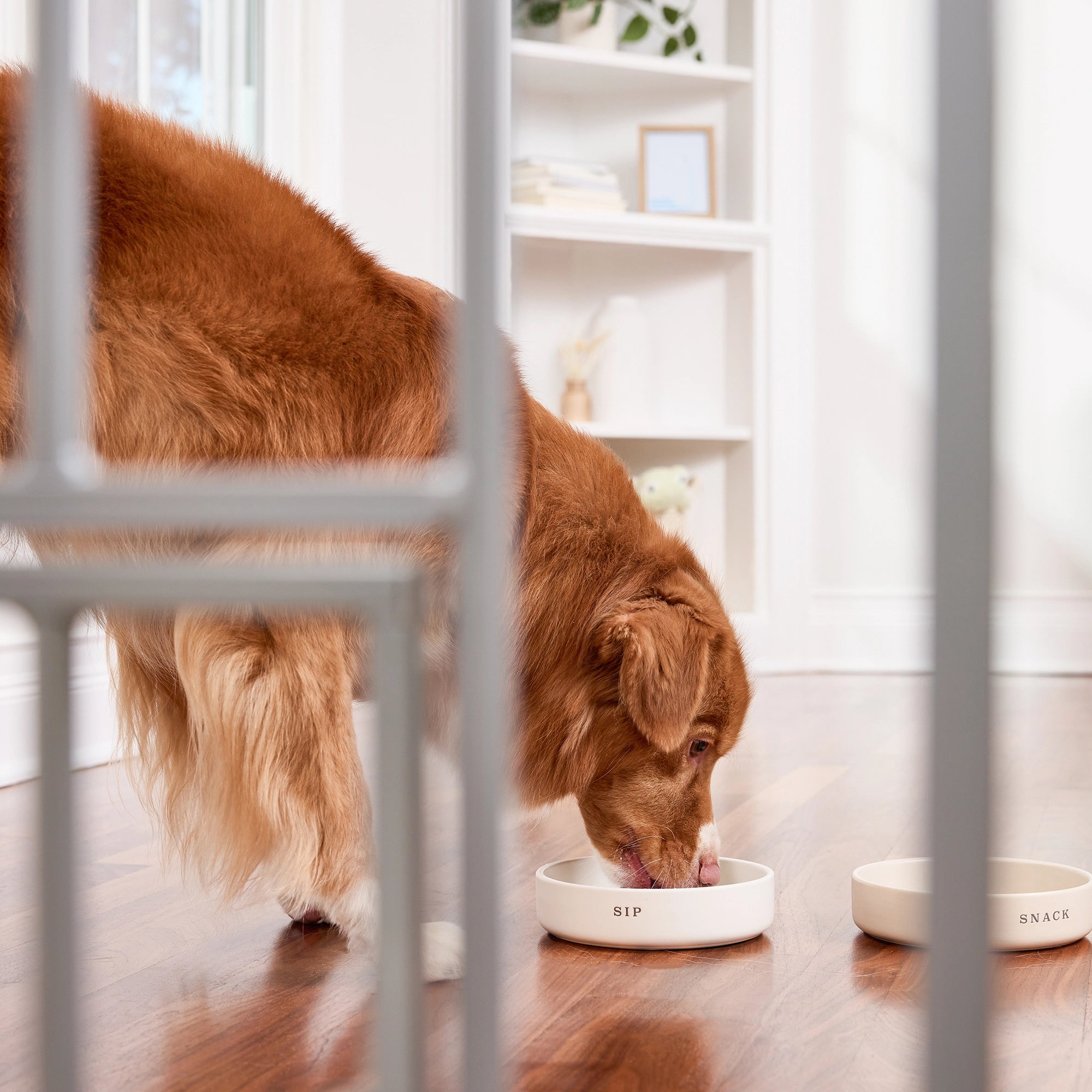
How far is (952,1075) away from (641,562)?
1.13 metres

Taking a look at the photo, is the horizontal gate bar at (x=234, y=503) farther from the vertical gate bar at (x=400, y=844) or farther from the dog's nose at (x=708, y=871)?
the dog's nose at (x=708, y=871)

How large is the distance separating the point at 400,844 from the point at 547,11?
4.39 metres

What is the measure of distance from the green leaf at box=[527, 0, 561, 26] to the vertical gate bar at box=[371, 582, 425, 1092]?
432cm

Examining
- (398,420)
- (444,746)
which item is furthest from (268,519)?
(444,746)

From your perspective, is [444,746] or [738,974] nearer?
[738,974]

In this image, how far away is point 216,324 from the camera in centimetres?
140

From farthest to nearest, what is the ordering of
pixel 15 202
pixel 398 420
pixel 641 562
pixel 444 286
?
pixel 444 286
pixel 641 562
pixel 398 420
pixel 15 202

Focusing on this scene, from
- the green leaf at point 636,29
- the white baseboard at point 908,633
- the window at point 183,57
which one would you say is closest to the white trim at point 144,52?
the window at point 183,57

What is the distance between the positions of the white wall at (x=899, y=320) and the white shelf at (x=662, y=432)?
1.07 ft

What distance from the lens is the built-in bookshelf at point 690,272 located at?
177 inches

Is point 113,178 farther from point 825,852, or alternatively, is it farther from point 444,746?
point 825,852

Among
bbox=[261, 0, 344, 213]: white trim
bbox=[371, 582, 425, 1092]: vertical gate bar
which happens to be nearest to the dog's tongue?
bbox=[371, 582, 425, 1092]: vertical gate bar

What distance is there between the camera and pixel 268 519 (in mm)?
532

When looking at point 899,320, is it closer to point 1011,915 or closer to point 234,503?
point 1011,915
